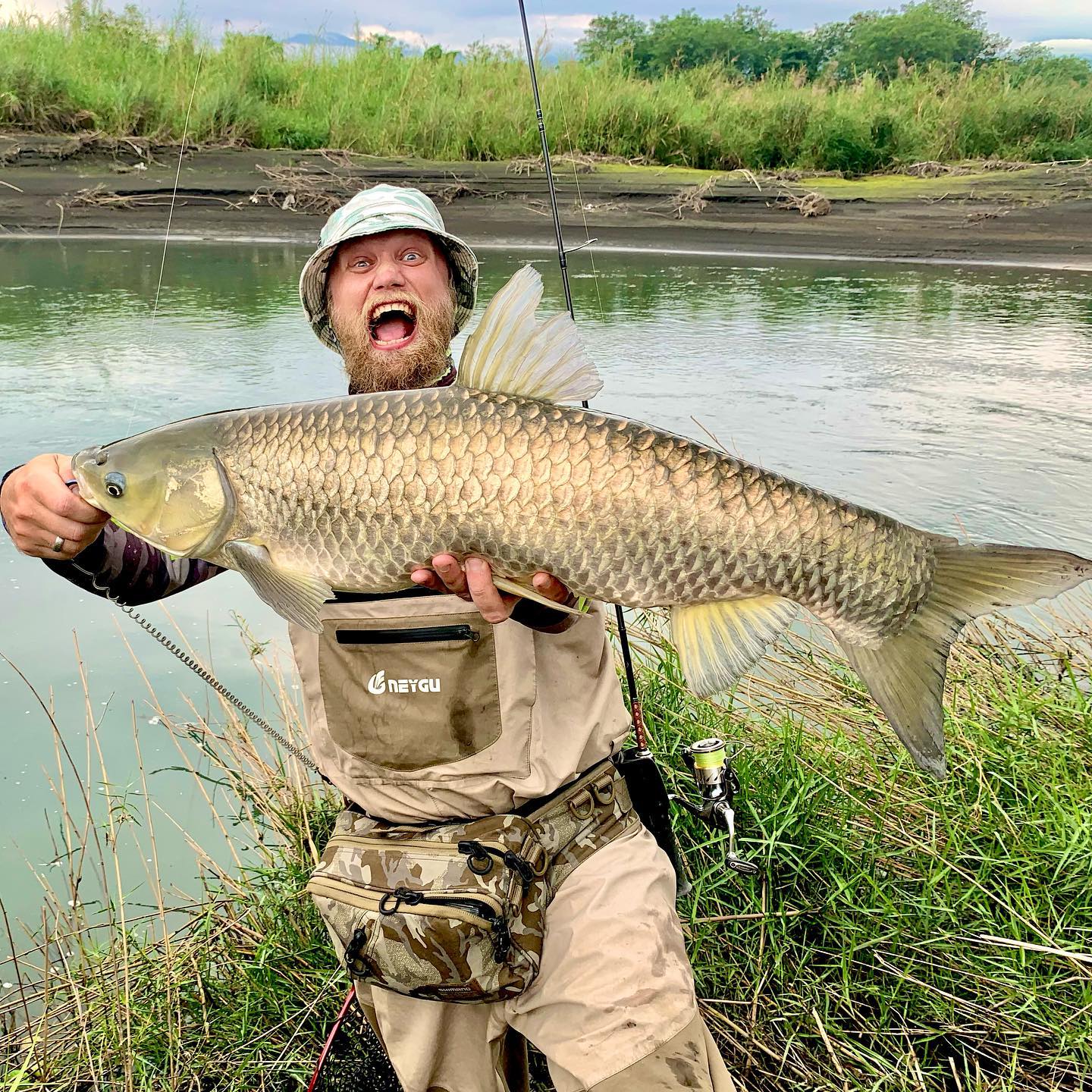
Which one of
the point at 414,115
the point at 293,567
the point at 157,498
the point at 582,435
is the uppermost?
the point at 414,115

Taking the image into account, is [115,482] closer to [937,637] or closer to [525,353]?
[525,353]

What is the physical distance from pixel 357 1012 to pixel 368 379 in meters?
1.36

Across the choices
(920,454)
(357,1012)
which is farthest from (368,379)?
(920,454)

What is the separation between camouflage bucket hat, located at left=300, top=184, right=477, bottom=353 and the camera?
2.43 metres

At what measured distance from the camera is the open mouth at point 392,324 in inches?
96.2

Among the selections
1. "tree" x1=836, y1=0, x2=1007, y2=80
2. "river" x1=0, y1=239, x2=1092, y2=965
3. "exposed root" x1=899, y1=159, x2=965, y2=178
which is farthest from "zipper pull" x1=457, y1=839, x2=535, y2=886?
"tree" x1=836, y1=0, x2=1007, y2=80

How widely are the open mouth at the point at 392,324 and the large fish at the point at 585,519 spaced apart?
748 mm

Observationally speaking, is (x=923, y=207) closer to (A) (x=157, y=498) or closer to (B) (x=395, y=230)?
(B) (x=395, y=230)

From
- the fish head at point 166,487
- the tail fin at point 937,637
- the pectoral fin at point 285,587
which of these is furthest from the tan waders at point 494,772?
the tail fin at point 937,637

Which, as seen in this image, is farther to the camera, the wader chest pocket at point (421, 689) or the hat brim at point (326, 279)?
the hat brim at point (326, 279)

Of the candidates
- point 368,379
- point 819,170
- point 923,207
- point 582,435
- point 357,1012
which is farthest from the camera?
point 819,170

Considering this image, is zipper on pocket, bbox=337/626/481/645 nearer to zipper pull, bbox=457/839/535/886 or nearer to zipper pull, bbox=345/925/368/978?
zipper pull, bbox=457/839/535/886

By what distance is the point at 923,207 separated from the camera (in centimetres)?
1114

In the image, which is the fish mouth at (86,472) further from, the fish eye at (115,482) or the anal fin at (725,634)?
the anal fin at (725,634)
